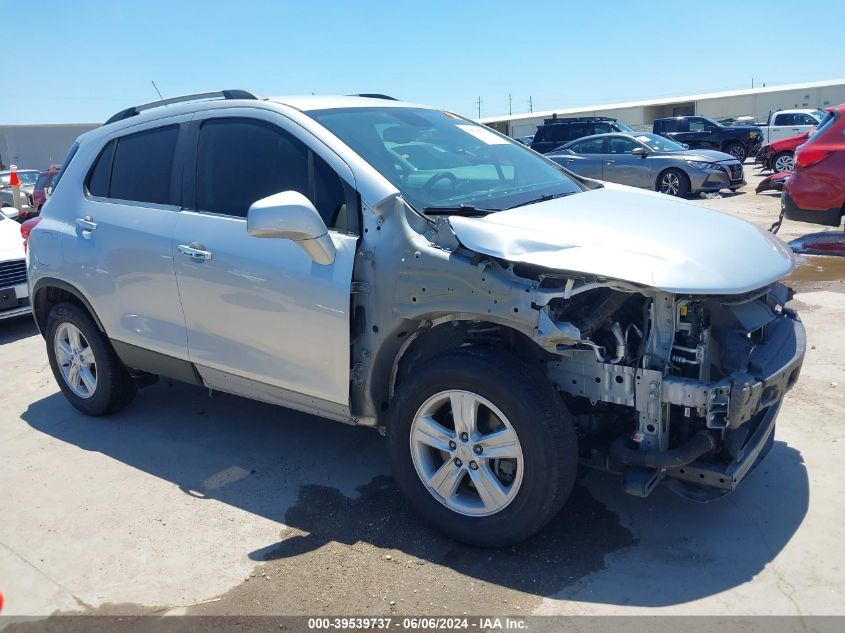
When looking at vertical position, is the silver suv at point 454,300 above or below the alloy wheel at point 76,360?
above

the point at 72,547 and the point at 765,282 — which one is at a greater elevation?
the point at 765,282

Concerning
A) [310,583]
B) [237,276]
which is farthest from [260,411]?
[310,583]

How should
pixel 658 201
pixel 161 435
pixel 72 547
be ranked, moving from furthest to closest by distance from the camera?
pixel 161 435
pixel 658 201
pixel 72 547

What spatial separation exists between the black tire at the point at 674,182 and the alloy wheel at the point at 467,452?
13.3 metres

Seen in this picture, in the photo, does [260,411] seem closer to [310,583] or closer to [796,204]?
[310,583]

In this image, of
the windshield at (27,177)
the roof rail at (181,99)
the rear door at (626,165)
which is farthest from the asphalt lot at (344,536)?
the windshield at (27,177)

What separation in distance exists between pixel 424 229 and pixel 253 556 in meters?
1.69

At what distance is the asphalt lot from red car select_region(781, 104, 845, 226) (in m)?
4.39

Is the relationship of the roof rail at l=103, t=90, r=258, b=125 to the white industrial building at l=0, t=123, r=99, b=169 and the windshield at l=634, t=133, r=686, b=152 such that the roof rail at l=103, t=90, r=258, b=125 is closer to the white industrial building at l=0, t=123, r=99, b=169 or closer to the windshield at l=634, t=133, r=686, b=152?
the windshield at l=634, t=133, r=686, b=152

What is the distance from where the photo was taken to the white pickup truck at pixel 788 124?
2503cm

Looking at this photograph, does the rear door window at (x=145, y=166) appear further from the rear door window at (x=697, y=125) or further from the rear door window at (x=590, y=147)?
the rear door window at (x=697, y=125)

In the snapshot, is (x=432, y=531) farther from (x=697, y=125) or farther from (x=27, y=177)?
(x=697, y=125)

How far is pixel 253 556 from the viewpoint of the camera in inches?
133

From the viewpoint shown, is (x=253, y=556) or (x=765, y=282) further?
(x=253, y=556)
